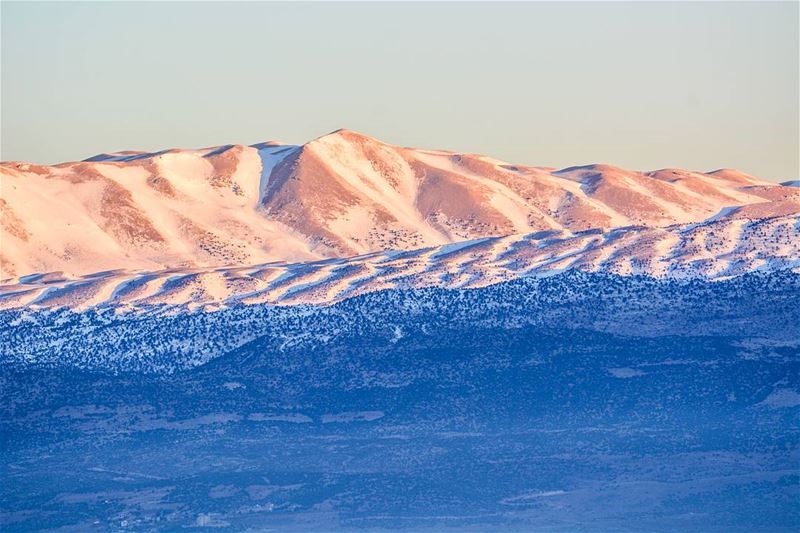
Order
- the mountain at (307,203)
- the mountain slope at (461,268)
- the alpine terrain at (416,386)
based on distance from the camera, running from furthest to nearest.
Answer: the mountain at (307,203)
the mountain slope at (461,268)
the alpine terrain at (416,386)

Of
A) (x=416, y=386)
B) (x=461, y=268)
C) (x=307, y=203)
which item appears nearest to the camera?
(x=416, y=386)

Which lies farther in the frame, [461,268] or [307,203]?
[307,203]

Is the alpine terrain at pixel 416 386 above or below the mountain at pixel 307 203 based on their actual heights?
below

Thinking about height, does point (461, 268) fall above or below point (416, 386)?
above

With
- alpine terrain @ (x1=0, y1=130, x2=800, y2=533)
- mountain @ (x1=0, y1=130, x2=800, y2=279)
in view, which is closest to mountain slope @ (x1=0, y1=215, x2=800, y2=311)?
alpine terrain @ (x1=0, y1=130, x2=800, y2=533)

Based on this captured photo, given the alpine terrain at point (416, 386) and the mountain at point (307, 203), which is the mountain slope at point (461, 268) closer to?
the alpine terrain at point (416, 386)

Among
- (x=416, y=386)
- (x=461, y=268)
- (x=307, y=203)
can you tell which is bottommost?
(x=416, y=386)

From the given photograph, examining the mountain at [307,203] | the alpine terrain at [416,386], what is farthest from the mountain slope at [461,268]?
the mountain at [307,203]

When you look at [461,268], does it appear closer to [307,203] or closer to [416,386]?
[416,386]

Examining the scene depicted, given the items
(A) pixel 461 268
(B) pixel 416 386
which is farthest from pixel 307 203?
(B) pixel 416 386

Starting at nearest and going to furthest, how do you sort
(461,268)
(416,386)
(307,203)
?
(416,386)
(461,268)
(307,203)
